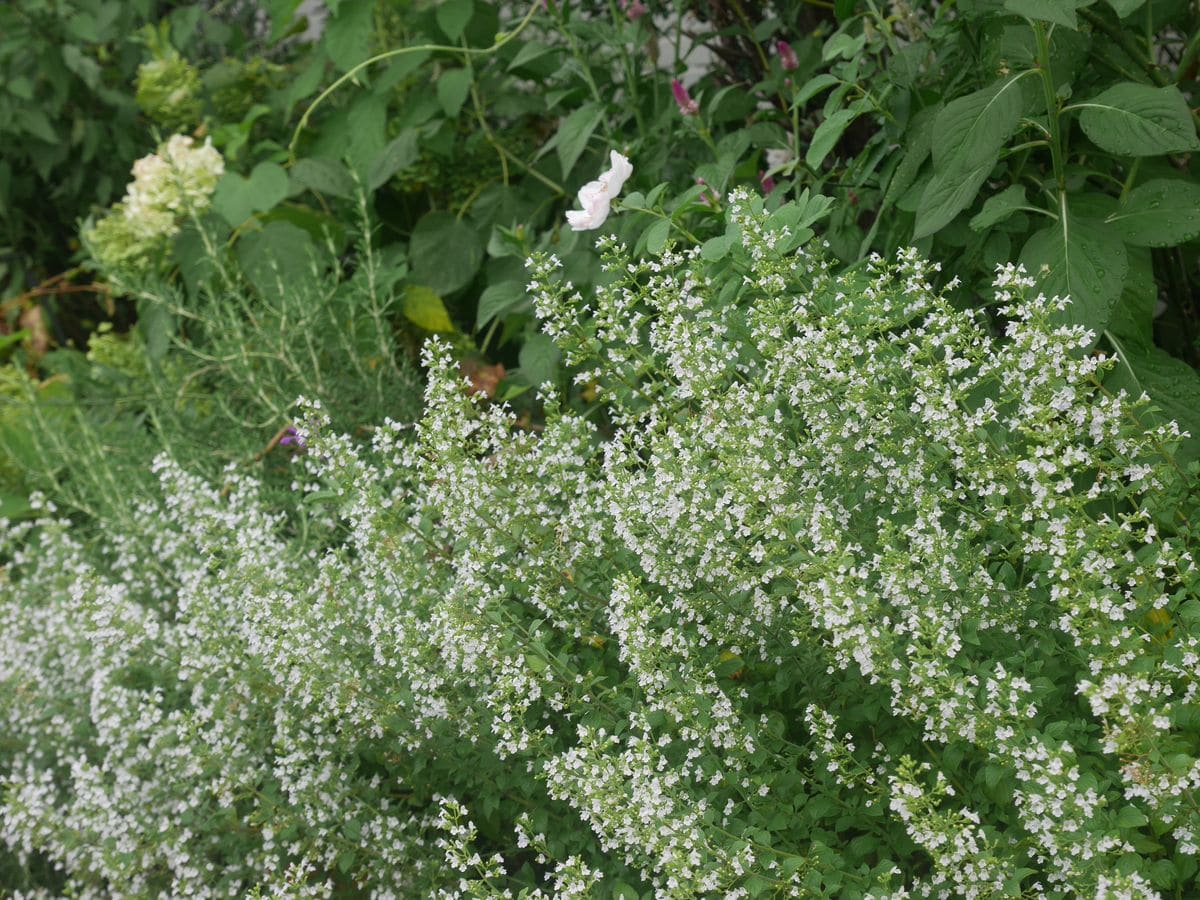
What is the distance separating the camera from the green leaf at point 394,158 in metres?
3.19

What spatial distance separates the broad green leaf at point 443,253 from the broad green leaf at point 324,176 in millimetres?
236

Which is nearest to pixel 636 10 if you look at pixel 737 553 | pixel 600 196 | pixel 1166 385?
pixel 600 196

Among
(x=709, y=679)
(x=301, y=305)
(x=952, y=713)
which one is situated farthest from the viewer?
(x=301, y=305)

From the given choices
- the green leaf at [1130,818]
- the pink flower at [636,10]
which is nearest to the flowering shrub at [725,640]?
the green leaf at [1130,818]

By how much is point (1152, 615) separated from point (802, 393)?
0.50 meters

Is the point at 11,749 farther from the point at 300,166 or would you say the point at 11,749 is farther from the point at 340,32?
the point at 340,32

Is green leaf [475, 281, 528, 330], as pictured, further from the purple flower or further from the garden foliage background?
the purple flower

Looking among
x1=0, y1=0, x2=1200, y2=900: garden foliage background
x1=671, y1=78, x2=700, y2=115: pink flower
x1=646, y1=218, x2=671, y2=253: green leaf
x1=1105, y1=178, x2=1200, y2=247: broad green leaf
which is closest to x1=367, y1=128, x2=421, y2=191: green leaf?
x1=0, y1=0, x2=1200, y2=900: garden foliage background

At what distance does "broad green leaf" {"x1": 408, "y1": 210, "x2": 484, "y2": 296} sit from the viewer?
3.31 metres

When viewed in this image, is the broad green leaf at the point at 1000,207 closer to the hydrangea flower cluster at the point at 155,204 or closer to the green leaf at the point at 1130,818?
the green leaf at the point at 1130,818

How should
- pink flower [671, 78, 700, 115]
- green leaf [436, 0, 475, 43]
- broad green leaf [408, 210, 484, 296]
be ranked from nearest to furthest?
pink flower [671, 78, 700, 115], green leaf [436, 0, 475, 43], broad green leaf [408, 210, 484, 296]

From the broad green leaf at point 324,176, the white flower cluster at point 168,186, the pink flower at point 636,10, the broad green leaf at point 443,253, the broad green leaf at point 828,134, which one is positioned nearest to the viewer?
the broad green leaf at point 828,134

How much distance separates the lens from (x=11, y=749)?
2.52 metres

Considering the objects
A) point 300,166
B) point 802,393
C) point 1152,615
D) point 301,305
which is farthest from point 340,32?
point 1152,615
